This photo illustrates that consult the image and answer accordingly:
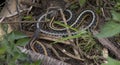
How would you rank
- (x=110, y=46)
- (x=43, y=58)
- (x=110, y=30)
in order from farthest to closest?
(x=110, y=46) → (x=43, y=58) → (x=110, y=30)

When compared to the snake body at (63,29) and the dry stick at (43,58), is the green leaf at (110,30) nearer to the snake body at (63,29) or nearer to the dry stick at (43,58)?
the dry stick at (43,58)

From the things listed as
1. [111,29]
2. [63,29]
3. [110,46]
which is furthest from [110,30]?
[63,29]

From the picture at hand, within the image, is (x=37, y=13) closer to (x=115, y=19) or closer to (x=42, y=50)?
(x=42, y=50)

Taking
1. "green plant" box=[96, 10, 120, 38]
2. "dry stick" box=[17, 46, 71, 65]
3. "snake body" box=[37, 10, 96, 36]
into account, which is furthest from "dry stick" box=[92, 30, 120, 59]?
"green plant" box=[96, 10, 120, 38]

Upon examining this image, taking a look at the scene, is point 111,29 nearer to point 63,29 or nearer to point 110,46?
point 110,46

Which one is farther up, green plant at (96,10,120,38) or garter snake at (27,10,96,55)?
green plant at (96,10,120,38)

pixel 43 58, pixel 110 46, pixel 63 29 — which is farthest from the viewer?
pixel 63 29

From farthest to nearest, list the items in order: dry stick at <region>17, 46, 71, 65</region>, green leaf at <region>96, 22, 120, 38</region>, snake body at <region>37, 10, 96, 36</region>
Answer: snake body at <region>37, 10, 96, 36</region> < dry stick at <region>17, 46, 71, 65</region> < green leaf at <region>96, 22, 120, 38</region>

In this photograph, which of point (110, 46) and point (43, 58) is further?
point (110, 46)

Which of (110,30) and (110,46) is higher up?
(110,30)

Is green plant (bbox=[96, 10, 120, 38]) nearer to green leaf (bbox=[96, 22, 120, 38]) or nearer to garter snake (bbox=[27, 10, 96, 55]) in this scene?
green leaf (bbox=[96, 22, 120, 38])

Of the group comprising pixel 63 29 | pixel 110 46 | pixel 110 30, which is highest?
pixel 110 30
